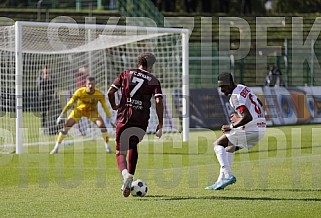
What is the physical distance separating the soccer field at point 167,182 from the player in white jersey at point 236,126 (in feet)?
1.03

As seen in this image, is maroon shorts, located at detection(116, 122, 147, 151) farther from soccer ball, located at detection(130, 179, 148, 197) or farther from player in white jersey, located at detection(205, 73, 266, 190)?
player in white jersey, located at detection(205, 73, 266, 190)

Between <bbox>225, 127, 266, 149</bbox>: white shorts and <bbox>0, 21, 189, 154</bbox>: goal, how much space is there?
7.16 m

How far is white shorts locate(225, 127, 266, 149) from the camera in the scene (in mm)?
12188

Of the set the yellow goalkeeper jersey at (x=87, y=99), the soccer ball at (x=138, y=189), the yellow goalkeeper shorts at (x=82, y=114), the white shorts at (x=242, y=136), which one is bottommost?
the soccer ball at (x=138, y=189)

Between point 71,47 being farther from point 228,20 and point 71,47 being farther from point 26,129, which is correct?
point 228,20

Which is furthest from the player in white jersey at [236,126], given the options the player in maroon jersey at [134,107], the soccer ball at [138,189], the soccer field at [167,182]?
the soccer ball at [138,189]

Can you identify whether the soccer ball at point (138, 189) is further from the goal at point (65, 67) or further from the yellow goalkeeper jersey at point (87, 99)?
the yellow goalkeeper jersey at point (87, 99)

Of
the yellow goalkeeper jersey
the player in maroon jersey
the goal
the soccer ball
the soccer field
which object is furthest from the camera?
the goal

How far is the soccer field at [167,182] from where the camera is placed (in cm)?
1018

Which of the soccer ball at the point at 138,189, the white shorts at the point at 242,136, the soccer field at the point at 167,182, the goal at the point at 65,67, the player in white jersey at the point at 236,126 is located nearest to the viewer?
the soccer field at the point at 167,182

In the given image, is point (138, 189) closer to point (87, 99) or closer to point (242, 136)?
point (242, 136)

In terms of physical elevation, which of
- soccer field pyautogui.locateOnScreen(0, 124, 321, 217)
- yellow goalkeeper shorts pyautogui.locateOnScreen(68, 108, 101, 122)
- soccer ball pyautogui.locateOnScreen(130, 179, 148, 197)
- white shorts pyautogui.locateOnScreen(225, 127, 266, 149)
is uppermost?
yellow goalkeeper shorts pyautogui.locateOnScreen(68, 108, 101, 122)

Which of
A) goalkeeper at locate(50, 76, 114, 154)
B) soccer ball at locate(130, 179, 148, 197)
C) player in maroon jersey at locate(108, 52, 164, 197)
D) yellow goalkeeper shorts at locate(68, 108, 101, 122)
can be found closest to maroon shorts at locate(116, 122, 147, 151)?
player in maroon jersey at locate(108, 52, 164, 197)

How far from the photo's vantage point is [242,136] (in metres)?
12.2
